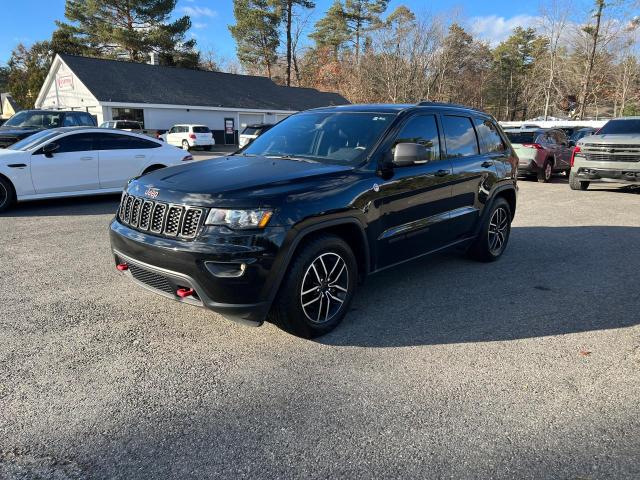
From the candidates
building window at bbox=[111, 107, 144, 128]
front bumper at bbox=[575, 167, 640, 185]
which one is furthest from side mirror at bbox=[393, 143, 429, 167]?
building window at bbox=[111, 107, 144, 128]

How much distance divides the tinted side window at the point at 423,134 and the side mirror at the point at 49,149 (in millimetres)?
7328

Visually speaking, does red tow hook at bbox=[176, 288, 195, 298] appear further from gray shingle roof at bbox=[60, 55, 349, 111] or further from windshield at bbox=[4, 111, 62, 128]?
gray shingle roof at bbox=[60, 55, 349, 111]

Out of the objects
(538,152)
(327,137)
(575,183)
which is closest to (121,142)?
(327,137)

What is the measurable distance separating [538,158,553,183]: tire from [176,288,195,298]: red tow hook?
47.1 ft

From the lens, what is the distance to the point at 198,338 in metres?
3.91

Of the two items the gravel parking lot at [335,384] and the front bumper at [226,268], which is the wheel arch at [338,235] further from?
the gravel parking lot at [335,384]

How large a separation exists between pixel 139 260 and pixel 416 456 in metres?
2.40

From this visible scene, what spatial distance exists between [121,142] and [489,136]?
24.1ft

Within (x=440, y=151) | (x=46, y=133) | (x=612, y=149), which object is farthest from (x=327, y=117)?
(x=612, y=149)

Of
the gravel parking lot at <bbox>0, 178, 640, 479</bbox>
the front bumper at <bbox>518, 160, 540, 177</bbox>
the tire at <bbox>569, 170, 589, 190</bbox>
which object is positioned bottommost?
the gravel parking lot at <bbox>0, 178, 640, 479</bbox>

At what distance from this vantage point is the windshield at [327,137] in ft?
14.5

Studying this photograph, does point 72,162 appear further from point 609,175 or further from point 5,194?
point 609,175

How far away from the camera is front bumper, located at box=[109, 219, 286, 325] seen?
3.34 metres

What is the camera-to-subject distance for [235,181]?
3.66m
